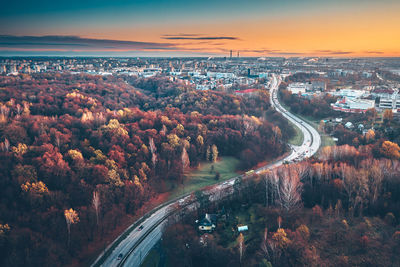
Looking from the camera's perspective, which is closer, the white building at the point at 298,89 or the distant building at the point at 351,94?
the distant building at the point at 351,94

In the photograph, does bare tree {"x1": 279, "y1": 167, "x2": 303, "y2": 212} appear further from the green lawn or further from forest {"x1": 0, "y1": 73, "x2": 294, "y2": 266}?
forest {"x1": 0, "y1": 73, "x2": 294, "y2": 266}

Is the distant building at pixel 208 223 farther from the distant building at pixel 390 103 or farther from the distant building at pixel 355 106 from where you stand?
the distant building at pixel 390 103

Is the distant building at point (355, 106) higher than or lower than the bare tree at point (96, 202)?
higher

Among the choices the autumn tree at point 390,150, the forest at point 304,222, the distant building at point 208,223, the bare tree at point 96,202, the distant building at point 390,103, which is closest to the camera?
the forest at point 304,222

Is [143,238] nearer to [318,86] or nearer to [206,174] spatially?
[206,174]

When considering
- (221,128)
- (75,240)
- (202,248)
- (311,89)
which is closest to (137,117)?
(221,128)

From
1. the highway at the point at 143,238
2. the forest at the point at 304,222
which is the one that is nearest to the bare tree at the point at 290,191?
the forest at the point at 304,222

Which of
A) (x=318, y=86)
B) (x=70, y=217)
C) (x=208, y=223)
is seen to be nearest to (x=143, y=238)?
(x=208, y=223)
